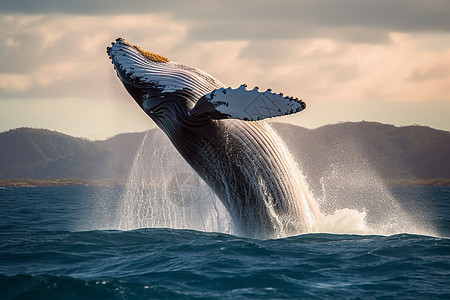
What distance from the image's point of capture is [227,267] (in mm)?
8945

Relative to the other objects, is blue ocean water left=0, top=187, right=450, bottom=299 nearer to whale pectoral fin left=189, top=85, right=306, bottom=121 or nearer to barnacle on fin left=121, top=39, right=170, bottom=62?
whale pectoral fin left=189, top=85, right=306, bottom=121

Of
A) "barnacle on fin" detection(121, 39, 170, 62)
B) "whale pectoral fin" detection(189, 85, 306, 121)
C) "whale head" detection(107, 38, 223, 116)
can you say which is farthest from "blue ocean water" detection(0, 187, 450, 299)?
"barnacle on fin" detection(121, 39, 170, 62)

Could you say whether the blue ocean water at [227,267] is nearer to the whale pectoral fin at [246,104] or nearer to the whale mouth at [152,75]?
the whale pectoral fin at [246,104]

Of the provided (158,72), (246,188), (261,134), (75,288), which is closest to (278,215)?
(246,188)

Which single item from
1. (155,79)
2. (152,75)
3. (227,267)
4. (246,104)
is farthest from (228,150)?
(227,267)

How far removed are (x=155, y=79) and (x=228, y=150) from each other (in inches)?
78.2

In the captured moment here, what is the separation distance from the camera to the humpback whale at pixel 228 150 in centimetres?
1056

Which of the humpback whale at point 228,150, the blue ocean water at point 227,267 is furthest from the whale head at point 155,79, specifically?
the blue ocean water at point 227,267

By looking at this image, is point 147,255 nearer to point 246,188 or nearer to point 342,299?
point 246,188

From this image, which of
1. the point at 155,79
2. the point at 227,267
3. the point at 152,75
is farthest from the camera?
the point at 152,75

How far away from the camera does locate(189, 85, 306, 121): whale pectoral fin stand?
9.02 m

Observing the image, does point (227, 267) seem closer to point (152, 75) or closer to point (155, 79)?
point (155, 79)

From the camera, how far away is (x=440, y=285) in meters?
7.90

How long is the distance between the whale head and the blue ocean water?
8.93ft
